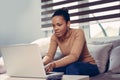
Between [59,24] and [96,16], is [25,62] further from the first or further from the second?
[96,16]

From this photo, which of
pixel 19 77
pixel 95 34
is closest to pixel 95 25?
pixel 95 34

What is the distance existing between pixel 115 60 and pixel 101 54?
183mm

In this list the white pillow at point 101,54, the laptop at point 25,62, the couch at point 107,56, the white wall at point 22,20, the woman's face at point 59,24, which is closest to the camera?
the laptop at point 25,62

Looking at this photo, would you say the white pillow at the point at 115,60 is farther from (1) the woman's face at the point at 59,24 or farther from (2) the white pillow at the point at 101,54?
(1) the woman's face at the point at 59,24

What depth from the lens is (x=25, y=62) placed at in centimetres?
121

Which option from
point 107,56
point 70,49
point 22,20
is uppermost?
point 22,20

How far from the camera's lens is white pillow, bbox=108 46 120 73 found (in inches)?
69.1

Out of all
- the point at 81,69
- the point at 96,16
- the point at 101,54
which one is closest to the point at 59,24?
the point at 81,69

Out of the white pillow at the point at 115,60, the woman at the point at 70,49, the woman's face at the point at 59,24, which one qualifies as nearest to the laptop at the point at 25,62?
the woman at the point at 70,49

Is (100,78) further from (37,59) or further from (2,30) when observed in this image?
(2,30)

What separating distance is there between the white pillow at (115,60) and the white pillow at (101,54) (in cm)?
7

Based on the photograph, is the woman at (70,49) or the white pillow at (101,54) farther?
the white pillow at (101,54)

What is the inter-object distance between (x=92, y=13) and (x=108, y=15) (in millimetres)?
205

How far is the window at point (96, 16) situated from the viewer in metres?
2.42
